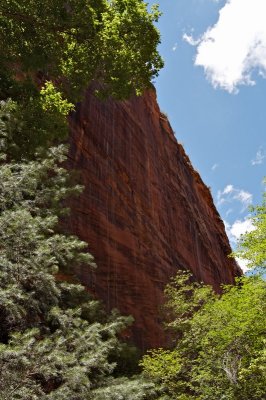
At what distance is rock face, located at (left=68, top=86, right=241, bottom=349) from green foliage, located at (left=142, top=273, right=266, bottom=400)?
4547mm

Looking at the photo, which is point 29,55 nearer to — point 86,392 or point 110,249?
point 110,249

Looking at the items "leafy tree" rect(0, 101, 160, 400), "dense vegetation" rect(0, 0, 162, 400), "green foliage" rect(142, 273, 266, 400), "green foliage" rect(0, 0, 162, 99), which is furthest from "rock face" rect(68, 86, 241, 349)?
"leafy tree" rect(0, 101, 160, 400)

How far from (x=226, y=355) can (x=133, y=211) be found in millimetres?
11866

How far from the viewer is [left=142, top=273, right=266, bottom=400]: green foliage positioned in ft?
39.1

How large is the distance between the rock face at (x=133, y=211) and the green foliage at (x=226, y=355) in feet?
14.9

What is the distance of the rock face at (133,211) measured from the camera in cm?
1861

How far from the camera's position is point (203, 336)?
46.0ft

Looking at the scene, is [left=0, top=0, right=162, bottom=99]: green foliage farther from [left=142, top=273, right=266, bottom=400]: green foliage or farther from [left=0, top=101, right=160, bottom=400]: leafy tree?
[left=142, top=273, right=266, bottom=400]: green foliage

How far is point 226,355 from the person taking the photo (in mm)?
12398

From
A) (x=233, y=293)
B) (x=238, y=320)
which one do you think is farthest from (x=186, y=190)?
(x=238, y=320)

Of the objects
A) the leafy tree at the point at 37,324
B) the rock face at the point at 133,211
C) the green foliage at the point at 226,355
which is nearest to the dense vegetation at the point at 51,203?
the leafy tree at the point at 37,324

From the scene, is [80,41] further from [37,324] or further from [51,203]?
[37,324]

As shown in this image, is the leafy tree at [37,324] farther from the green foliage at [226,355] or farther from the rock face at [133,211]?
the rock face at [133,211]

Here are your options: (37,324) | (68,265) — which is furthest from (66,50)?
(37,324)
